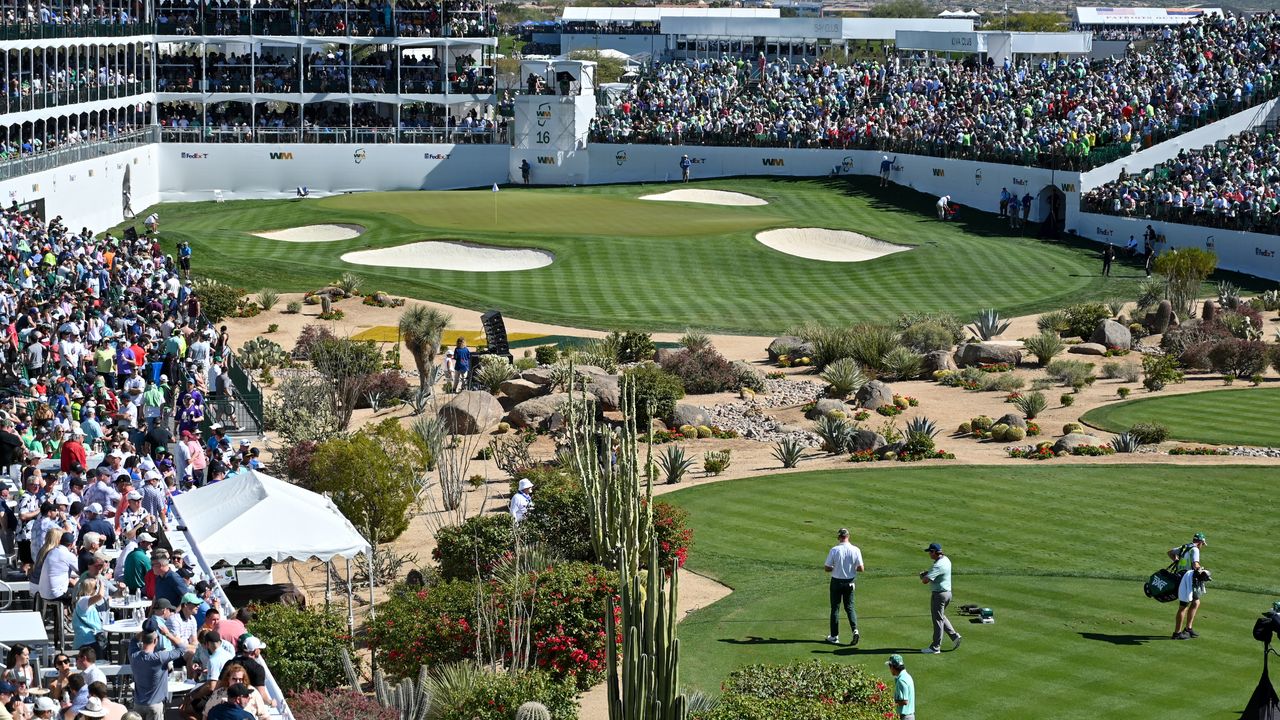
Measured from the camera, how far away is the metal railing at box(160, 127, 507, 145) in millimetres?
78062

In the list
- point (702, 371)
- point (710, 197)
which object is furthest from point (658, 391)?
point (710, 197)

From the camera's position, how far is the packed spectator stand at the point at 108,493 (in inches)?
684

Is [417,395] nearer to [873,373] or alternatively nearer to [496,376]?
[496,376]

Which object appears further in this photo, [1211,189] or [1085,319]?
[1211,189]

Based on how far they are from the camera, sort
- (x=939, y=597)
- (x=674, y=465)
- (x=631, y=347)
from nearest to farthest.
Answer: (x=939, y=597) → (x=674, y=465) → (x=631, y=347)

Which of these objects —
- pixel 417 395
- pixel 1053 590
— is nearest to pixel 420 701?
pixel 1053 590

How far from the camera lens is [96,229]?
63969 millimetres

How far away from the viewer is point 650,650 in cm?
1428

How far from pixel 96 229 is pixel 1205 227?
40037 millimetres

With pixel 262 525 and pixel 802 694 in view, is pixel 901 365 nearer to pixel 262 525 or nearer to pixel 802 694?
pixel 262 525

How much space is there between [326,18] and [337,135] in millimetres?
6319

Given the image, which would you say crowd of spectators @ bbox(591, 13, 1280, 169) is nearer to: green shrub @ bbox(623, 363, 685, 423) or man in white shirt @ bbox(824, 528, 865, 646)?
green shrub @ bbox(623, 363, 685, 423)

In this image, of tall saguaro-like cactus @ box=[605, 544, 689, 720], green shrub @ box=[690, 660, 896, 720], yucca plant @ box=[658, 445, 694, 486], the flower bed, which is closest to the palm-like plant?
yucca plant @ box=[658, 445, 694, 486]

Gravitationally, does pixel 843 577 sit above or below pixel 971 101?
below
